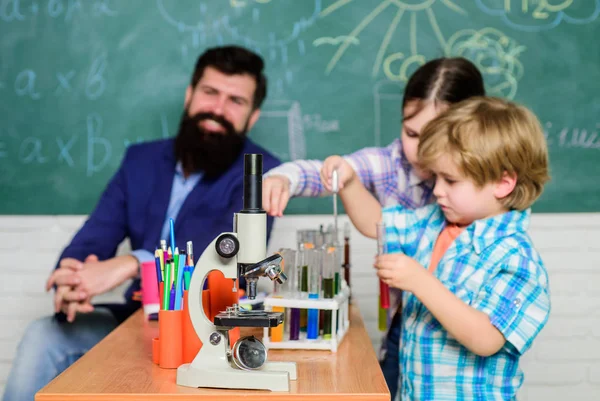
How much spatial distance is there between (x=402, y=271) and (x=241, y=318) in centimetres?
48

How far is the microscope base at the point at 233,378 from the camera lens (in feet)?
3.80

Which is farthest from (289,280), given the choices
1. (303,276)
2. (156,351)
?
(156,351)

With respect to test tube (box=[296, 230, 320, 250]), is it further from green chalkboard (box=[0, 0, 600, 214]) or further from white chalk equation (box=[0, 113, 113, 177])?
Result: white chalk equation (box=[0, 113, 113, 177])

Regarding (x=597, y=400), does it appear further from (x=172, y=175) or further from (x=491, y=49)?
(x=172, y=175)

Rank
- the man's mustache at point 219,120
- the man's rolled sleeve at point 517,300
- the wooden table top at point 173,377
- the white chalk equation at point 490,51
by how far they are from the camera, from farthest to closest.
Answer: the white chalk equation at point 490,51 → the man's mustache at point 219,120 → the man's rolled sleeve at point 517,300 → the wooden table top at point 173,377

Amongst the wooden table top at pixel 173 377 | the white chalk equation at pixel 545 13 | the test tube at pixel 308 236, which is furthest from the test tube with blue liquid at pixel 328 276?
the white chalk equation at pixel 545 13

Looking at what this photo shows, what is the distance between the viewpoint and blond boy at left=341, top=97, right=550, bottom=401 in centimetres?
153

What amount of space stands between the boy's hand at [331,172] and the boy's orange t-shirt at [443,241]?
0.29 m

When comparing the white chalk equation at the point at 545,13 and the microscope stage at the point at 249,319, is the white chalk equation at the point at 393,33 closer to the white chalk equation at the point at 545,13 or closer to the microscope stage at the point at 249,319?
the white chalk equation at the point at 545,13

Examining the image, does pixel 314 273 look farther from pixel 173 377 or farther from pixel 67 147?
pixel 67 147

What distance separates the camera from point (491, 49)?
2.97m

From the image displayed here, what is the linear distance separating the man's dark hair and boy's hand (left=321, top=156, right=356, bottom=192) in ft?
3.63

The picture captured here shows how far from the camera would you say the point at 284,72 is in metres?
3.00

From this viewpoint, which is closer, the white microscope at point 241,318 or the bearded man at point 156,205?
the white microscope at point 241,318
